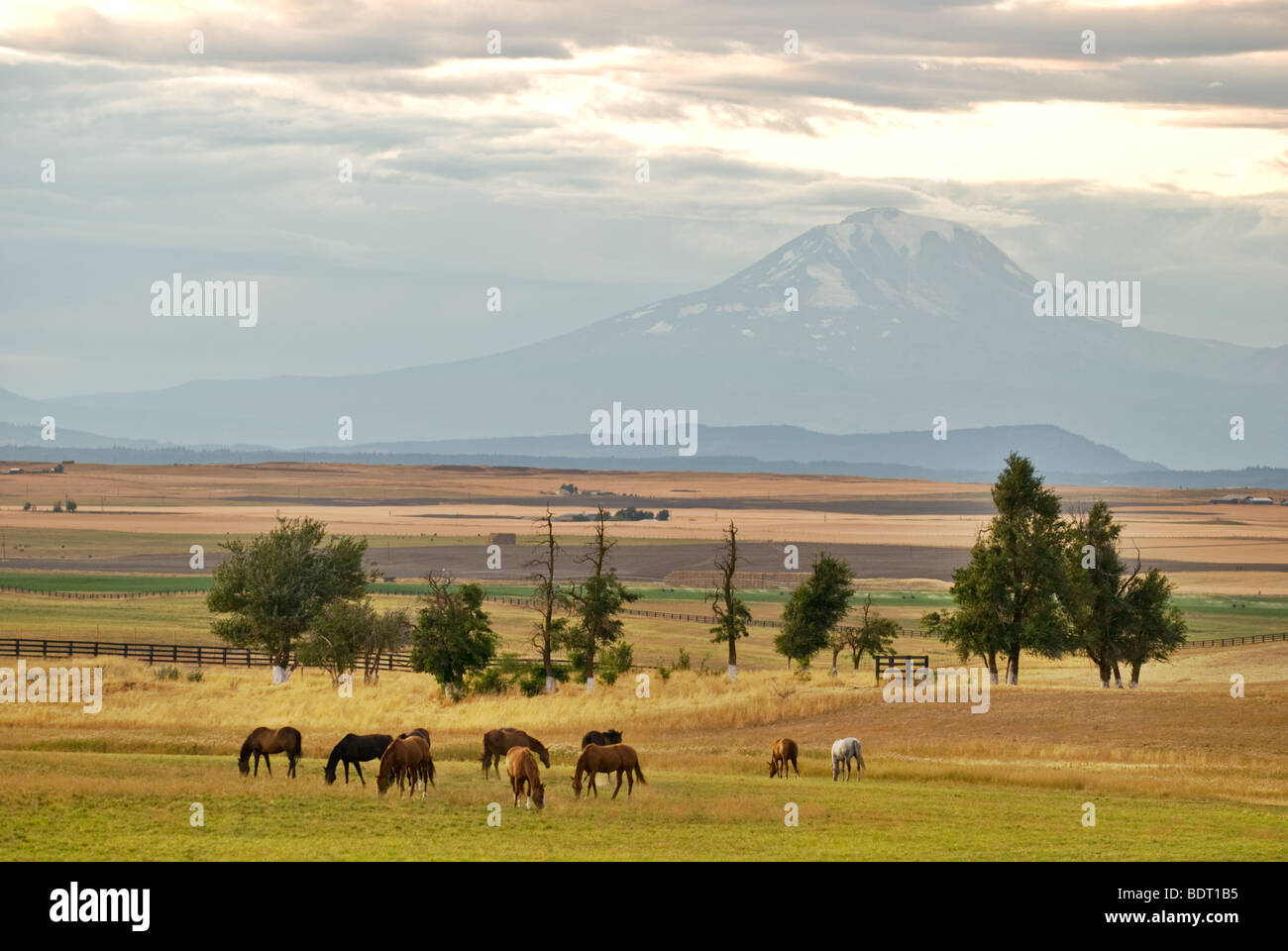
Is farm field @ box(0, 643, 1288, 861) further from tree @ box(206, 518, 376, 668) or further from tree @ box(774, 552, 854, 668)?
tree @ box(774, 552, 854, 668)

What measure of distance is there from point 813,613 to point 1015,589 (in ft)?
48.0

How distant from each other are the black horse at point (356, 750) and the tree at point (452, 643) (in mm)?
42108

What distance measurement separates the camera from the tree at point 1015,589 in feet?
258

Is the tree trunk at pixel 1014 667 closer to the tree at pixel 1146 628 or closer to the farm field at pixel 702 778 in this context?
the farm field at pixel 702 778

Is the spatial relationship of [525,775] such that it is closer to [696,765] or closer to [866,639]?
[696,765]

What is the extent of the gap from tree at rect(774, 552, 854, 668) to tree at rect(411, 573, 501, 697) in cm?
1957

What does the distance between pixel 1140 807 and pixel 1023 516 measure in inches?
1903

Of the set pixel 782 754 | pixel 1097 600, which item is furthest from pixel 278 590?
pixel 782 754

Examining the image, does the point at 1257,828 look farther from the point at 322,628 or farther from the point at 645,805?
the point at 322,628

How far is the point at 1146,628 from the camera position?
7812cm

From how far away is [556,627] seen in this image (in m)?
83.2

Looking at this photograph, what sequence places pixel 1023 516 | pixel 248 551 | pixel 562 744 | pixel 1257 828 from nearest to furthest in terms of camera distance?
pixel 1257 828
pixel 562 744
pixel 1023 516
pixel 248 551
